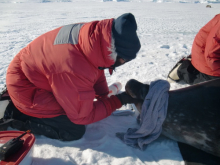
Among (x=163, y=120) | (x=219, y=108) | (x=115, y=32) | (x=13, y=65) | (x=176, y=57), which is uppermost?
(x=115, y=32)

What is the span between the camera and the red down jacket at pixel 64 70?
175cm

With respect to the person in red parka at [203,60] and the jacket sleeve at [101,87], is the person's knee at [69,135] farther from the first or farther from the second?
the person in red parka at [203,60]

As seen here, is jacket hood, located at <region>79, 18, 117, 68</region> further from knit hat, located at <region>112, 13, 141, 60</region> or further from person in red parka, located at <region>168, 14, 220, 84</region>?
person in red parka, located at <region>168, 14, 220, 84</region>

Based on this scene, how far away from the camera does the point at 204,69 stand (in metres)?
3.12

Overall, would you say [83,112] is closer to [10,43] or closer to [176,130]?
[176,130]

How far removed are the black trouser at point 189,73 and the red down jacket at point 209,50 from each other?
145mm

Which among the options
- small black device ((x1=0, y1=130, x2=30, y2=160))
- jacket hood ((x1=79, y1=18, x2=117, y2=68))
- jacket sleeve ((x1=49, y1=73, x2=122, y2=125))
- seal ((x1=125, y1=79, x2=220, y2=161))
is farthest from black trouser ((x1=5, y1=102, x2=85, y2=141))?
jacket hood ((x1=79, y1=18, x2=117, y2=68))

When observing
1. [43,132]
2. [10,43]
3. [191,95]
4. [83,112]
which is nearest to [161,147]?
[191,95]

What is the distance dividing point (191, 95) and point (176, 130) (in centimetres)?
45

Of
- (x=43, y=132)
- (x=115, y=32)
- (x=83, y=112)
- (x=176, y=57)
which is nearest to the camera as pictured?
(x=115, y=32)

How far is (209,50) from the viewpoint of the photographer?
2.84 meters

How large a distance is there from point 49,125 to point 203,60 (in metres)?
2.57

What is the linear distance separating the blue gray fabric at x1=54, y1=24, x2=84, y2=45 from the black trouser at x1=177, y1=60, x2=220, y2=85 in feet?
7.76

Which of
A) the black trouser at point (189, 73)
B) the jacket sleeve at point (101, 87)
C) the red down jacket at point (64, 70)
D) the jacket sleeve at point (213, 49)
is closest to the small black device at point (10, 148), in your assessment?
the red down jacket at point (64, 70)
